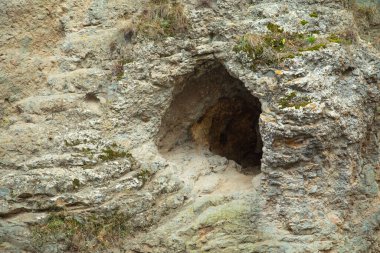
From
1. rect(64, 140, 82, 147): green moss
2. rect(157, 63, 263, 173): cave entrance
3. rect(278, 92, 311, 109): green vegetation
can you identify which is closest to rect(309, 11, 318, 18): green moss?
rect(278, 92, 311, 109): green vegetation

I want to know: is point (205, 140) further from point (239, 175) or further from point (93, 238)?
point (93, 238)

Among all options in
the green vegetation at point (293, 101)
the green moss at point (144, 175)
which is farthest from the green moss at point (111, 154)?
the green vegetation at point (293, 101)

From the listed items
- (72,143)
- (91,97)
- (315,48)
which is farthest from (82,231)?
(315,48)

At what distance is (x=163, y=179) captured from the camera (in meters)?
6.84

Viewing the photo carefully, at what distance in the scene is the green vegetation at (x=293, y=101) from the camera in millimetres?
6215

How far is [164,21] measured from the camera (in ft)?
→ 23.2

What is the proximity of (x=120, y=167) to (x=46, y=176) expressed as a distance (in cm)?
92

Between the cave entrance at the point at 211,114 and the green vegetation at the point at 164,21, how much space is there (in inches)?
25.6

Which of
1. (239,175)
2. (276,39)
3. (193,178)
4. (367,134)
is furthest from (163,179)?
(367,134)

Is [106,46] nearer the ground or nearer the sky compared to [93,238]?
nearer the sky

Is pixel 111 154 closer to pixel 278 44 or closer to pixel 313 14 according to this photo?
pixel 278 44

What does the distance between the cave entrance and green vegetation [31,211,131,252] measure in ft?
4.51

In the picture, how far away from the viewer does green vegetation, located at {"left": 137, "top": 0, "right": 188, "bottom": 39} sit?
23.0 feet

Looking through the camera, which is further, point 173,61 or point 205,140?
point 205,140
